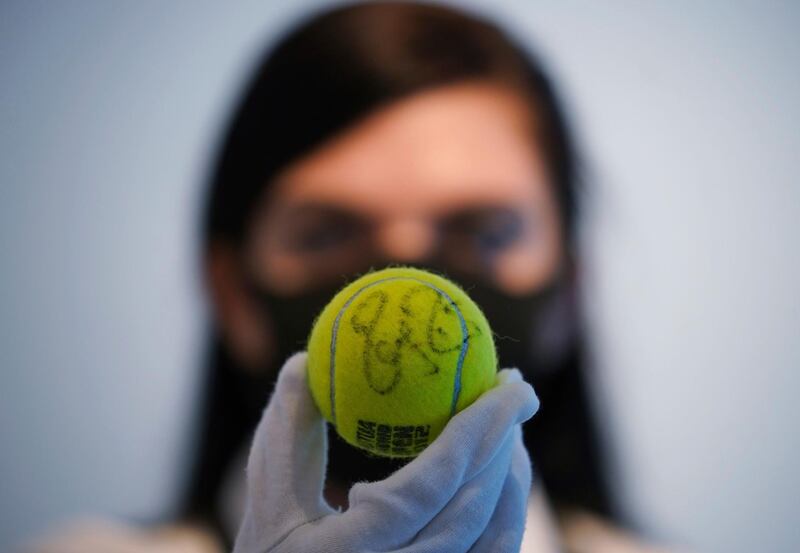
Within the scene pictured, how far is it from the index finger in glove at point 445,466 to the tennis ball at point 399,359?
0.03 metres

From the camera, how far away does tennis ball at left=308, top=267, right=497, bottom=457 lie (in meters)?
0.50

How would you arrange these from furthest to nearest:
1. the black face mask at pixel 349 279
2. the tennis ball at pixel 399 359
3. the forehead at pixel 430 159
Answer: the forehead at pixel 430 159 < the black face mask at pixel 349 279 < the tennis ball at pixel 399 359

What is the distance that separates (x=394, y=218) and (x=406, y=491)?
94cm

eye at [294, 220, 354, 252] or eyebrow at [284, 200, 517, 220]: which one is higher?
eyebrow at [284, 200, 517, 220]

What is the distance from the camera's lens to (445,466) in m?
0.51

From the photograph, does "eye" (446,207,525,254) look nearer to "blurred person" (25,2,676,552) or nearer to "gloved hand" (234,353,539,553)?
"blurred person" (25,2,676,552)

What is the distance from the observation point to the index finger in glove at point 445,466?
506mm

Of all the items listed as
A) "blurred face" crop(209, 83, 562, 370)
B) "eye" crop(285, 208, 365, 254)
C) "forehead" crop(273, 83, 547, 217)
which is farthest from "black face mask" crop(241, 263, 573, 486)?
"forehead" crop(273, 83, 547, 217)

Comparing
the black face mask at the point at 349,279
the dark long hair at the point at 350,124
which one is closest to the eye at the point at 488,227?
the black face mask at the point at 349,279

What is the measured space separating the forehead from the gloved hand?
86 centimetres

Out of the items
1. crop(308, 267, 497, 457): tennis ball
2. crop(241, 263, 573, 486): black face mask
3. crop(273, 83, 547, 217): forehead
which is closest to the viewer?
crop(308, 267, 497, 457): tennis ball

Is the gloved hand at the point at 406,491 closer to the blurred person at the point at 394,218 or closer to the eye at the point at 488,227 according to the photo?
the blurred person at the point at 394,218

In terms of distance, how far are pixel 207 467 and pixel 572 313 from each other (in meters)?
1.13

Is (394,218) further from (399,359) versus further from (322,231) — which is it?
(399,359)
